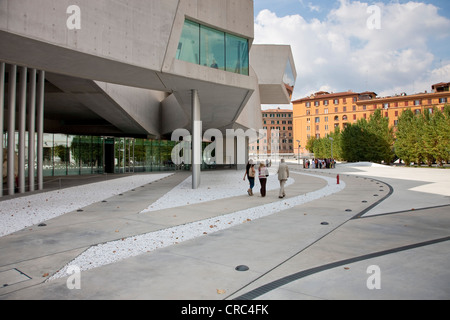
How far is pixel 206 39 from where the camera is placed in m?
15.3

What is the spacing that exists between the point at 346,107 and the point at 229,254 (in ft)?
340

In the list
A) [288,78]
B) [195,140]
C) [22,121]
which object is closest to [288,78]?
[288,78]

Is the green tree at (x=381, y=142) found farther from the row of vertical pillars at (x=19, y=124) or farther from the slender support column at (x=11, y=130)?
the slender support column at (x=11, y=130)

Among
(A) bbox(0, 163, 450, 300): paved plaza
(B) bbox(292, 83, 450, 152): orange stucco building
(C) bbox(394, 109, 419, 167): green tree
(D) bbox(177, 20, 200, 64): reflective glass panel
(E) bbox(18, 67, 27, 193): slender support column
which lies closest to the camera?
(A) bbox(0, 163, 450, 300): paved plaza

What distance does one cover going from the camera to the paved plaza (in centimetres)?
373

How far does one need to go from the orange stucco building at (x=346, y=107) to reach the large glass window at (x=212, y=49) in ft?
250

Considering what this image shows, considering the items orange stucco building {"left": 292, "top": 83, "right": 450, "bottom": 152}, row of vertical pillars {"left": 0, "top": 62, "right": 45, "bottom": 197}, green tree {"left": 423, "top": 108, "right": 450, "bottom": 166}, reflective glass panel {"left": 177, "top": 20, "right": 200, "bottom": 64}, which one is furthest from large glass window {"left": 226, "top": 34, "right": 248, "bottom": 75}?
orange stucco building {"left": 292, "top": 83, "right": 450, "bottom": 152}

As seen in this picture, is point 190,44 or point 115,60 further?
point 190,44

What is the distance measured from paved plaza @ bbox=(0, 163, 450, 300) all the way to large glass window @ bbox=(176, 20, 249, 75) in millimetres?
8291

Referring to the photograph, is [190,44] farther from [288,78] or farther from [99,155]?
[99,155]

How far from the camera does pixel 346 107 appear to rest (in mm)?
99125

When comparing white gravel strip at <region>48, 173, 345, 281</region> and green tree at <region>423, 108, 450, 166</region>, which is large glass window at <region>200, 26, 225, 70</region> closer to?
white gravel strip at <region>48, 173, 345, 281</region>

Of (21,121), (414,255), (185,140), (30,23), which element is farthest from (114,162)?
(414,255)

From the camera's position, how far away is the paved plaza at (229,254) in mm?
3734
